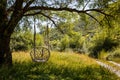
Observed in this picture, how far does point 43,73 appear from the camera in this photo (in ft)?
44.3

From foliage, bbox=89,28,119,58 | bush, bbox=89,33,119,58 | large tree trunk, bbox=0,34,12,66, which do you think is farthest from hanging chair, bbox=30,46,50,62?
bush, bbox=89,33,119,58

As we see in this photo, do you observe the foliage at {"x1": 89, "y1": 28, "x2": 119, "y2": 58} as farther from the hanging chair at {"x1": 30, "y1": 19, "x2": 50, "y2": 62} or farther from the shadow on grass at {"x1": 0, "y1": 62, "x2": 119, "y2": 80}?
the shadow on grass at {"x1": 0, "y1": 62, "x2": 119, "y2": 80}

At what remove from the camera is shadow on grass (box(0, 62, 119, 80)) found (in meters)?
12.5

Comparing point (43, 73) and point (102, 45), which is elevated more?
point (102, 45)

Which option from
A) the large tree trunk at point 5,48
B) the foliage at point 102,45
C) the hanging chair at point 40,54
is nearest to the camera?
the large tree trunk at point 5,48

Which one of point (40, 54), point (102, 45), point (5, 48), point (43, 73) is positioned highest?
point (102, 45)

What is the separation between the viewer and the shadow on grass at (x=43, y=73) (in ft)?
41.0

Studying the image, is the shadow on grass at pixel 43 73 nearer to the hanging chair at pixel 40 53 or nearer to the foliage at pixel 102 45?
the hanging chair at pixel 40 53

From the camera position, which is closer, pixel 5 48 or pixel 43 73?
pixel 43 73

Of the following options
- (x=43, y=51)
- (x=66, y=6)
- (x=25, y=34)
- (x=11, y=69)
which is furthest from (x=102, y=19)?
(x=11, y=69)

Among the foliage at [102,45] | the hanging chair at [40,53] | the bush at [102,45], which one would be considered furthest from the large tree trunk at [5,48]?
the bush at [102,45]

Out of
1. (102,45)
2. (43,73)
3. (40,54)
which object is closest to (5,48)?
(43,73)

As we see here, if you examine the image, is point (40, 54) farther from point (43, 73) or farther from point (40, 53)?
point (43, 73)

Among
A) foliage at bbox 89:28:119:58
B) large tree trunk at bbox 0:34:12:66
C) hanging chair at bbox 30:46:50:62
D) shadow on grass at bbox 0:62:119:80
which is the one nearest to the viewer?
shadow on grass at bbox 0:62:119:80
